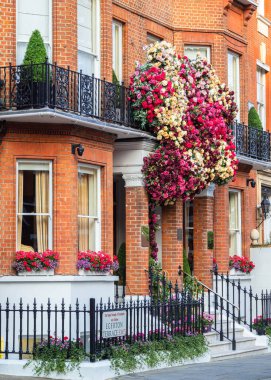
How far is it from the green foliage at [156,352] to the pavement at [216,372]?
20cm

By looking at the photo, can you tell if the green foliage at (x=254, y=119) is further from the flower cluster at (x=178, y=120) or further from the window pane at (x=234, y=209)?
the flower cluster at (x=178, y=120)

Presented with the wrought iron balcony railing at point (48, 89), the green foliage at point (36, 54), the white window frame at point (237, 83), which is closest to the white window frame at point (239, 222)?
the white window frame at point (237, 83)

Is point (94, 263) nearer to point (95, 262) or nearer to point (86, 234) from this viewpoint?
point (95, 262)

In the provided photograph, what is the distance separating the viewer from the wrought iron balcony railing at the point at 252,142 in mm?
28125

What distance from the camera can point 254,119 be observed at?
29.7m

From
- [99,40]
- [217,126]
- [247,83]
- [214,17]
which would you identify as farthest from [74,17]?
[247,83]

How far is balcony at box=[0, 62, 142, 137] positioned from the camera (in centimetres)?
2020

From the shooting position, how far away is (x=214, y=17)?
2753 centimetres

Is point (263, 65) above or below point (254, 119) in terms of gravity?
above

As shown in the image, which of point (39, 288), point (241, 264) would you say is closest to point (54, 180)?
point (39, 288)

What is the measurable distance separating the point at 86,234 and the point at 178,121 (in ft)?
Result: 11.3

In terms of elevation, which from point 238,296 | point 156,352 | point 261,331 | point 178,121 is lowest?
point 156,352

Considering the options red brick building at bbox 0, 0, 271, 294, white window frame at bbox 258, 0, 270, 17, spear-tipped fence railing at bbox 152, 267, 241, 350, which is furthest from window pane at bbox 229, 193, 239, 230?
white window frame at bbox 258, 0, 270, 17

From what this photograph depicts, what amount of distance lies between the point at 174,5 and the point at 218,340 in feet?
27.8
